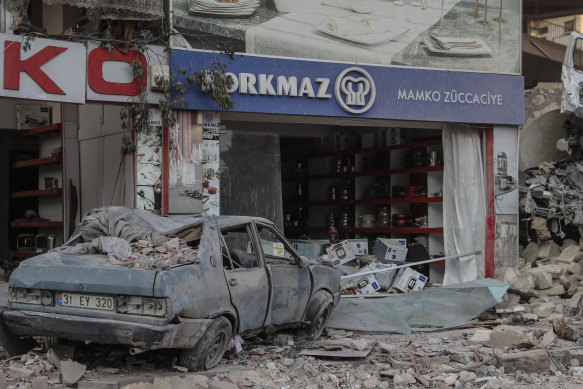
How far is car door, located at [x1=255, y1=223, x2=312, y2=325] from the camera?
834cm

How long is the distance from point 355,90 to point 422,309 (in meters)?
4.26

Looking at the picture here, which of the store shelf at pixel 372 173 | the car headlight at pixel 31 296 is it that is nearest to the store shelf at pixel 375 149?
the store shelf at pixel 372 173

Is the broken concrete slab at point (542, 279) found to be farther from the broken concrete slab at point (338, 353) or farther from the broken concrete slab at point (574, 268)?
the broken concrete slab at point (338, 353)

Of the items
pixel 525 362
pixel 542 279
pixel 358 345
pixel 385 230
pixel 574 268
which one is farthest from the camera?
pixel 385 230

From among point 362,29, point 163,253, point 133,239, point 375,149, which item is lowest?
point 163,253

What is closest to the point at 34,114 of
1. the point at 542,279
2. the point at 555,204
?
the point at 542,279

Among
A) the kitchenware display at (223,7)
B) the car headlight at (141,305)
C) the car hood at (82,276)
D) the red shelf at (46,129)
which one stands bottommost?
the car headlight at (141,305)

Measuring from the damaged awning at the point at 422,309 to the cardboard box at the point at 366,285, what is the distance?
3.30 feet

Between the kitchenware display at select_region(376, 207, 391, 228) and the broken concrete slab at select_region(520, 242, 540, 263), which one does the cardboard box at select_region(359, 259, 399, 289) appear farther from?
the broken concrete slab at select_region(520, 242, 540, 263)

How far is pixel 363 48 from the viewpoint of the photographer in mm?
13344

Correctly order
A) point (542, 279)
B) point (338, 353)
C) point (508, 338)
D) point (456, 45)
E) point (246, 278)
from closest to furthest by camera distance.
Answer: point (246, 278), point (338, 353), point (508, 338), point (542, 279), point (456, 45)

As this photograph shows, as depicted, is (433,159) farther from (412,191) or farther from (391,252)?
(391,252)

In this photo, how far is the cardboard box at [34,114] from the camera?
14.9 m

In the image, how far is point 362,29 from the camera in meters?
13.4
